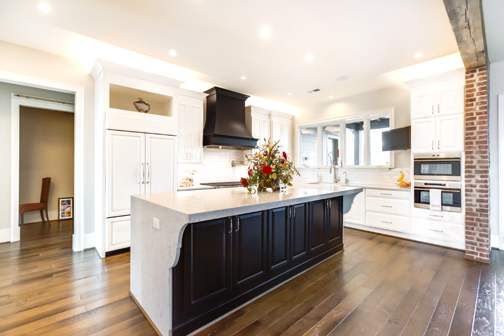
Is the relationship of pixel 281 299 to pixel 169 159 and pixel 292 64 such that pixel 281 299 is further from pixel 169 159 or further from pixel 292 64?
pixel 292 64

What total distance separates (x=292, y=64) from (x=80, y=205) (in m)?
3.99

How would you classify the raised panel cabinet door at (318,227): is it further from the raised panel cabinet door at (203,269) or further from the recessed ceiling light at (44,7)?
the recessed ceiling light at (44,7)

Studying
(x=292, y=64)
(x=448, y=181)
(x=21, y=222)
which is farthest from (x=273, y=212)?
(x=21, y=222)

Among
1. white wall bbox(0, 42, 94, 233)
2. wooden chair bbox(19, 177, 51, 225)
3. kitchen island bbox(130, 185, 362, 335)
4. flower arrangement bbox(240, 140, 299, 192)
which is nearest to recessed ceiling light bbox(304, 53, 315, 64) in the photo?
flower arrangement bbox(240, 140, 299, 192)

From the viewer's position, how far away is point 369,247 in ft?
12.4

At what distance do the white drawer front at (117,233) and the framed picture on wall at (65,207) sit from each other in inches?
125

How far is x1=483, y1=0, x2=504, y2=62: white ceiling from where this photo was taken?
7.85 feet

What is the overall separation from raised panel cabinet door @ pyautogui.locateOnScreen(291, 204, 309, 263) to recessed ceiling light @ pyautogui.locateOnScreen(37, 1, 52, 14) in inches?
129

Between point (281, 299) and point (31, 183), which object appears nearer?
point (281, 299)

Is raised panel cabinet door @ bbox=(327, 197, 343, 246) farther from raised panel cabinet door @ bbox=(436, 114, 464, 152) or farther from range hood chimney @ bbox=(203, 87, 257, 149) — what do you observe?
range hood chimney @ bbox=(203, 87, 257, 149)

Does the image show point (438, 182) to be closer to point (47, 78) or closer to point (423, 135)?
point (423, 135)

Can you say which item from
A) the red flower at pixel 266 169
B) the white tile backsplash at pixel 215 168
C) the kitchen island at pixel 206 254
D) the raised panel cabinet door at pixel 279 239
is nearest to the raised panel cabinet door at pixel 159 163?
the white tile backsplash at pixel 215 168

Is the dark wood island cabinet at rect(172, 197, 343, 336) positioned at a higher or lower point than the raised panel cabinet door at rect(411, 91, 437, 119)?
lower

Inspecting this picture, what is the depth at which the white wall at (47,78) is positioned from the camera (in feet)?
10.4
